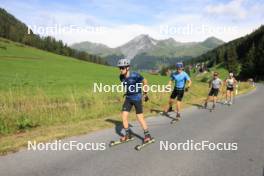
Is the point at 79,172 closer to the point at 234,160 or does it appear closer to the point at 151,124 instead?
the point at 234,160

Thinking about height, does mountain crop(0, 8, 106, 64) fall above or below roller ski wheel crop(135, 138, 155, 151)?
above

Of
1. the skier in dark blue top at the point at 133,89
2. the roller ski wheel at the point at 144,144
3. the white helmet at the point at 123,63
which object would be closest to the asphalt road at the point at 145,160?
the roller ski wheel at the point at 144,144

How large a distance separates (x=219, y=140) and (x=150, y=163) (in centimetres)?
301

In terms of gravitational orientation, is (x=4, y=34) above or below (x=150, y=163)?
above

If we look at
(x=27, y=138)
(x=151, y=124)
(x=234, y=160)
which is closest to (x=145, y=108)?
(x=151, y=124)

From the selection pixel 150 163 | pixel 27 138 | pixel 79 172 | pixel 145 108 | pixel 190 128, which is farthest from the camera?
pixel 145 108

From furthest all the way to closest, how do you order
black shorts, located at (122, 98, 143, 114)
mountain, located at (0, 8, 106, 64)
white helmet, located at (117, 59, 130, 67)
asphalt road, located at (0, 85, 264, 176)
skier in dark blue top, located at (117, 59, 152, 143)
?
1. mountain, located at (0, 8, 106, 64)
2. black shorts, located at (122, 98, 143, 114)
3. skier in dark blue top, located at (117, 59, 152, 143)
4. white helmet, located at (117, 59, 130, 67)
5. asphalt road, located at (0, 85, 264, 176)

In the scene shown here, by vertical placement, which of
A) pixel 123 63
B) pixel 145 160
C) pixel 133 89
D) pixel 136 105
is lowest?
pixel 145 160

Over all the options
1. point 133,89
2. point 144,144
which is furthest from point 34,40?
point 144,144

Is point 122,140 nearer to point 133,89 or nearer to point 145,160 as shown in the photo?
point 133,89

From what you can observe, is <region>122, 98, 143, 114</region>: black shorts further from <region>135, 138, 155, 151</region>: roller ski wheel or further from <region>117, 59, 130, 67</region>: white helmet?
<region>117, 59, 130, 67</region>: white helmet

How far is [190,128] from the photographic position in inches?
413

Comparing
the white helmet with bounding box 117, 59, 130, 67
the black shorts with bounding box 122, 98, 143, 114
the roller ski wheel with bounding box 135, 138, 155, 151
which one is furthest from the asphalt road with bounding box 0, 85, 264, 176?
the white helmet with bounding box 117, 59, 130, 67

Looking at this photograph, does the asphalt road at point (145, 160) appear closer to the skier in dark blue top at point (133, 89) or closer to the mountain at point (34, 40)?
the skier in dark blue top at point (133, 89)
